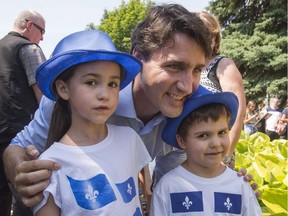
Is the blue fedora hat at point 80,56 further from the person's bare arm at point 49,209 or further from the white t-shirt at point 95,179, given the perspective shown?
the person's bare arm at point 49,209

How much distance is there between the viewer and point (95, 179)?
167 cm

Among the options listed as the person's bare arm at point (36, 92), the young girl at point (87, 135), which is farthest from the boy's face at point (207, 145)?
the person's bare arm at point (36, 92)

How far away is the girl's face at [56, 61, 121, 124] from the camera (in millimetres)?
1661

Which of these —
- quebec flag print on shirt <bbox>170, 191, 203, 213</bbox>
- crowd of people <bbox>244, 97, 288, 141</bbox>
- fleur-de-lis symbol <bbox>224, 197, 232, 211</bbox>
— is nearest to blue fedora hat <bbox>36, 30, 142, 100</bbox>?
quebec flag print on shirt <bbox>170, 191, 203, 213</bbox>

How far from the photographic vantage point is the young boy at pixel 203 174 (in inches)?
76.3

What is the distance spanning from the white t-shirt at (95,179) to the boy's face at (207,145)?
13.6 inches

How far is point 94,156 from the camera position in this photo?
1.72m

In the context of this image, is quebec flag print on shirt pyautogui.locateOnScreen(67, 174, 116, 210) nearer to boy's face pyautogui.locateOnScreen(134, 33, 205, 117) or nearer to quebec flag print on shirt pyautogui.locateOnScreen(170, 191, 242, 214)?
quebec flag print on shirt pyautogui.locateOnScreen(170, 191, 242, 214)

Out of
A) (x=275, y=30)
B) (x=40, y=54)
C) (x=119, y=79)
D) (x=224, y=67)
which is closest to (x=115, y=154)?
(x=119, y=79)

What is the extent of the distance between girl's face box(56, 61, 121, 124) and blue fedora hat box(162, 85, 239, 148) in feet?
1.44

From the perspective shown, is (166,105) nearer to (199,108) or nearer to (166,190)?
(199,108)

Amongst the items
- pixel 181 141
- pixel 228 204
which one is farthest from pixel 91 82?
pixel 228 204

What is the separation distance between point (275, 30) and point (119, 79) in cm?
1621

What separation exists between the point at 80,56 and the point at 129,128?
46 cm
